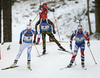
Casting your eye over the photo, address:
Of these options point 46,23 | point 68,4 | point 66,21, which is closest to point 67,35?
Result: point 66,21

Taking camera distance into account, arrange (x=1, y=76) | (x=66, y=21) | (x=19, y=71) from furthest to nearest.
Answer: (x=66, y=21)
(x=19, y=71)
(x=1, y=76)

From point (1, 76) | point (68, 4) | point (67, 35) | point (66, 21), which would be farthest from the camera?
point (68, 4)

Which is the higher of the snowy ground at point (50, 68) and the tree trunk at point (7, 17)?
the tree trunk at point (7, 17)

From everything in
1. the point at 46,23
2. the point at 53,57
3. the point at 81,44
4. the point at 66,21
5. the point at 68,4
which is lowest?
the point at 53,57

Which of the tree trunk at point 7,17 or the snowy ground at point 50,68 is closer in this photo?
the snowy ground at point 50,68

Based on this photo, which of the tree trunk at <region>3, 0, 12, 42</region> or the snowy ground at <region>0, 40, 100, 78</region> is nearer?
the snowy ground at <region>0, 40, 100, 78</region>

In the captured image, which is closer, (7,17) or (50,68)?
(50,68)

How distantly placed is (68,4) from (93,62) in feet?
53.2

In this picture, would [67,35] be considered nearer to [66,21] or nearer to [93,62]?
[66,21]

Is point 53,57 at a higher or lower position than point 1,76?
higher

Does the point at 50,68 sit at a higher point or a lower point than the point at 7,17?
lower

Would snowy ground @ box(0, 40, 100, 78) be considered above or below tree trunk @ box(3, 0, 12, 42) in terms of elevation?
below

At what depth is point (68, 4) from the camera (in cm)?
2111

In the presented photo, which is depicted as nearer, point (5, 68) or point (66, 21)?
point (5, 68)
